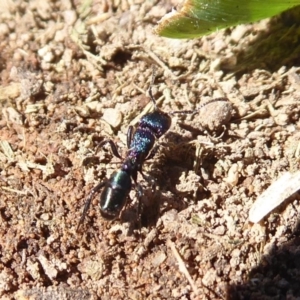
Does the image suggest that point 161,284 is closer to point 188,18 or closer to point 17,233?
point 17,233

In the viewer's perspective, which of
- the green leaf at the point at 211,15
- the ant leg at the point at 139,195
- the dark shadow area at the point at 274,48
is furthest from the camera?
the dark shadow area at the point at 274,48

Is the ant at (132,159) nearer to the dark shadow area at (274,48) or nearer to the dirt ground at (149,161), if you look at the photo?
the dirt ground at (149,161)

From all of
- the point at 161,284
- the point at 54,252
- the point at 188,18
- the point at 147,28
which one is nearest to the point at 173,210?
the point at 161,284

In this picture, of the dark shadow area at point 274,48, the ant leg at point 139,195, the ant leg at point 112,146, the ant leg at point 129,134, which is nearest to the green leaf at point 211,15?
the dark shadow area at point 274,48

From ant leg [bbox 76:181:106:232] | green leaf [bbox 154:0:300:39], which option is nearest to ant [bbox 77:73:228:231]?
ant leg [bbox 76:181:106:232]

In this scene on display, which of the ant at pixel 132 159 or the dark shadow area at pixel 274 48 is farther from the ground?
the dark shadow area at pixel 274 48

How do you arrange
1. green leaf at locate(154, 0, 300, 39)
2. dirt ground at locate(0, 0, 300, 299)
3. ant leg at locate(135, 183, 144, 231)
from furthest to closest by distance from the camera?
green leaf at locate(154, 0, 300, 39)
ant leg at locate(135, 183, 144, 231)
dirt ground at locate(0, 0, 300, 299)

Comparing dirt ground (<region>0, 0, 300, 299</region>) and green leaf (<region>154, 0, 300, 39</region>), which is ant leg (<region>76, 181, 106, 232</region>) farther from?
green leaf (<region>154, 0, 300, 39</region>)
